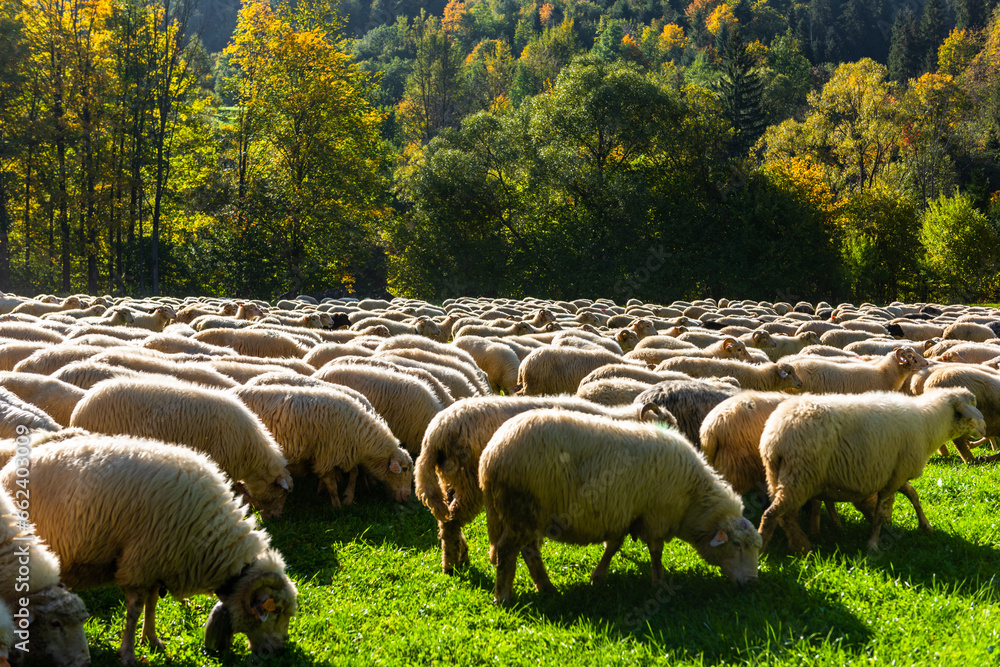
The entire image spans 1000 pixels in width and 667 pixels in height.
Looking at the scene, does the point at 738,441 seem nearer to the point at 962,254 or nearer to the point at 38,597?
the point at 38,597

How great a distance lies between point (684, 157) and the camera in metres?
41.6

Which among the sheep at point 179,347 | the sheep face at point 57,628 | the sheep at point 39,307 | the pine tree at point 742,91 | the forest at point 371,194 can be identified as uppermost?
the pine tree at point 742,91

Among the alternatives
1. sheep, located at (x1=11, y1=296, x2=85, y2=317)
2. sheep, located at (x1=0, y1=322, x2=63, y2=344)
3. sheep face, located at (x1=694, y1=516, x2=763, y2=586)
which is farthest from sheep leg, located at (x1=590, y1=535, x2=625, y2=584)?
sheep, located at (x1=11, y1=296, x2=85, y2=317)

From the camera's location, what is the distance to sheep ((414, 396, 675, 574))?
5188 mm

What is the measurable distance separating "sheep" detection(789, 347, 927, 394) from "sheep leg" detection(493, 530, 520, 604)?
599 cm

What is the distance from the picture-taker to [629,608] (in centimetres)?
459

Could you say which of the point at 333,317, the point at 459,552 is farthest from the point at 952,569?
the point at 333,317

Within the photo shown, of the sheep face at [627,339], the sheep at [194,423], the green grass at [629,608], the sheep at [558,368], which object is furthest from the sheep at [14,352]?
the sheep face at [627,339]

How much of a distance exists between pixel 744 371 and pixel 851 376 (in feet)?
5.21

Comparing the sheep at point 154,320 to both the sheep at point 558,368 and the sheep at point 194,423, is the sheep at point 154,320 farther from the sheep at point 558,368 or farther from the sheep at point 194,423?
the sheep at point 194,423

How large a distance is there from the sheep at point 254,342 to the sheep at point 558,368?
3405 millimetres

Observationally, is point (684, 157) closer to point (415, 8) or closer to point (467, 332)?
point (467, 332)

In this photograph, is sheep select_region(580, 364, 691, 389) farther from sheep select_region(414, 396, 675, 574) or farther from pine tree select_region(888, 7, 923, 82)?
pine tree select_region(888, 7, 923, 82)

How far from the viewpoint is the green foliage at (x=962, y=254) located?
42.5m
